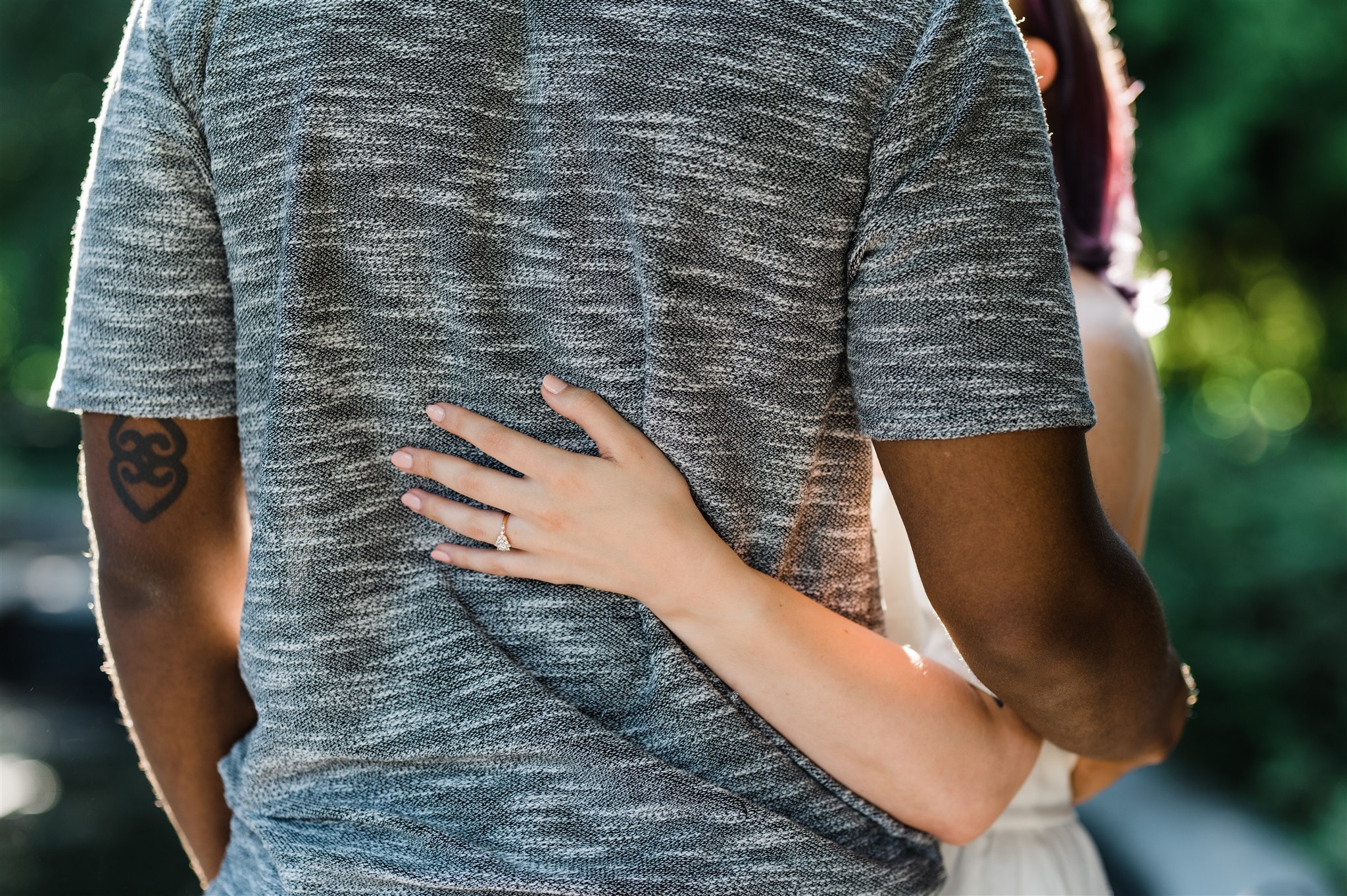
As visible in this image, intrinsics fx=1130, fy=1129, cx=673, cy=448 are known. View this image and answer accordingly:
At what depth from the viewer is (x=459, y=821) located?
1005mm

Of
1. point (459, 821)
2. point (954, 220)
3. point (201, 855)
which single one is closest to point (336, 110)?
point (954, 220)

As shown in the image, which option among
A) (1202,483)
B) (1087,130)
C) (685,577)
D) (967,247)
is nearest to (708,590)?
(685,577)

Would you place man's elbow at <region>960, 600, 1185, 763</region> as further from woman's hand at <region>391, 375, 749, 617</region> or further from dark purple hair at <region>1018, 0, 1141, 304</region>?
dark purple hair at <region>1018, 0, 1141, 304</region>

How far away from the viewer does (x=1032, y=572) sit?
96 cm

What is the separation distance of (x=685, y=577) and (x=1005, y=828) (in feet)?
2.86

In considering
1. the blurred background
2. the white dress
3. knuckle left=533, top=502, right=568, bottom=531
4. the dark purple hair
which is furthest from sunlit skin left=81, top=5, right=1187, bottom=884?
the blurred background

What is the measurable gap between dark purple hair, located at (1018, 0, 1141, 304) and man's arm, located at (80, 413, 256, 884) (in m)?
1.22

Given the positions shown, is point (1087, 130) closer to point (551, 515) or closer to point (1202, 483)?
point (551, 515)

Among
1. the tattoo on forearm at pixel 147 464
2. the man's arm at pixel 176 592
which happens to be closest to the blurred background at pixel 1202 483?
the man's arm at pixel 176 592

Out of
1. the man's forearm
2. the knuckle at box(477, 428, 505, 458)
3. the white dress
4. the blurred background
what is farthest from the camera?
the blurred background

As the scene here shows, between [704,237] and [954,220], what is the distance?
196mm

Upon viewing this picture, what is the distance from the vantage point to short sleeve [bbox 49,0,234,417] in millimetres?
1040

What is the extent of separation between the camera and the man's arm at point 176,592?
1161mm

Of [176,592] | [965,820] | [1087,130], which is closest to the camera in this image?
[965,820]
